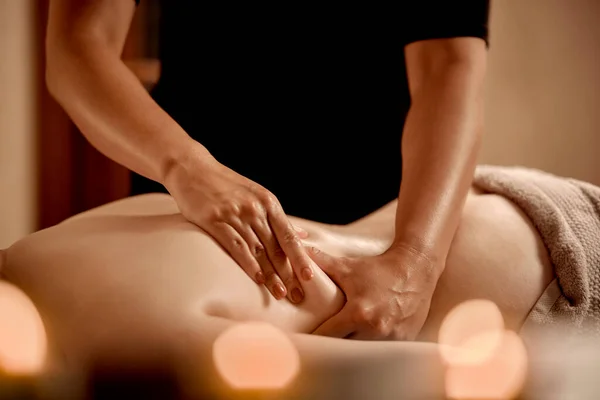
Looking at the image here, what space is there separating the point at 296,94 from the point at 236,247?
2.01 feet

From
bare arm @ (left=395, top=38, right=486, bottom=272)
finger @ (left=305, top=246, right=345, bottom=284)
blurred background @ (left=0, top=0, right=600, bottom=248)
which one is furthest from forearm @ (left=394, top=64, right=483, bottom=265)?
blurred background @ (left=0, top=0, right=600, bottom=248)

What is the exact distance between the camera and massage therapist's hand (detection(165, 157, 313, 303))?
2.48ft

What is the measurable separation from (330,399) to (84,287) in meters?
0.27

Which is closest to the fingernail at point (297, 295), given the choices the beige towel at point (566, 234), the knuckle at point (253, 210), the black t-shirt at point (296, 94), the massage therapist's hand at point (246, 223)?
the massage therapist's hand at point (246, 223)

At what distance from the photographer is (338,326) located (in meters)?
0.76

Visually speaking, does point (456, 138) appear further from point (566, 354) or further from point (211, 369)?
point (211, 369)

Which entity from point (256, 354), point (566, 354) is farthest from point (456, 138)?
point (256, 354)

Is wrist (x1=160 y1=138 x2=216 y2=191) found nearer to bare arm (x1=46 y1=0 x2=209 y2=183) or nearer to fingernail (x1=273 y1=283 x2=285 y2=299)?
bare arm (x1=46 y1=0 x2=209 y2=183)

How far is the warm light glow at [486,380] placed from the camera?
1.93 ft

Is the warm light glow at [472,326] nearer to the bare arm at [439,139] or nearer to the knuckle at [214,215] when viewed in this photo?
the bare arm at [439,139]

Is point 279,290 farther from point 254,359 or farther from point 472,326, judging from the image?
point 472,326

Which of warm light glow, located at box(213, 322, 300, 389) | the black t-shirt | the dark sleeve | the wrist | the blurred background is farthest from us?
the blurred background

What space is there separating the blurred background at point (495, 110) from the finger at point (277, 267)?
1.74 metres

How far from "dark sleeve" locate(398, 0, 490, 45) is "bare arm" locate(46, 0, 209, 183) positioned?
50 centimetres
